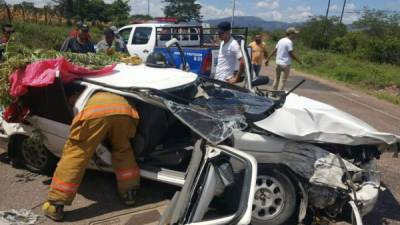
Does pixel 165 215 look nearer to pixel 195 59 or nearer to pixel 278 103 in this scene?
pixel 278 103

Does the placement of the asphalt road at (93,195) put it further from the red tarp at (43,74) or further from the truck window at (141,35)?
the truck window at (141,35)

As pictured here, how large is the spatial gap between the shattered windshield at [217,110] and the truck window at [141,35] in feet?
25.4

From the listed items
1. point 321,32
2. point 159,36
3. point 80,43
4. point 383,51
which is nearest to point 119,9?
point 321,32

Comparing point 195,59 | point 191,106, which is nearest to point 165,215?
point 191,106

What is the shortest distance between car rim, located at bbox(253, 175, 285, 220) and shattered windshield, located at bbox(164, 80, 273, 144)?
0.57 metres

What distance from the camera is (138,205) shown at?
451cm

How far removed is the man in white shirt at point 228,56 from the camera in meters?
6.68

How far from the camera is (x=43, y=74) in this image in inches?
177

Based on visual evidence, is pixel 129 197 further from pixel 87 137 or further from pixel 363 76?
pixel 363 76

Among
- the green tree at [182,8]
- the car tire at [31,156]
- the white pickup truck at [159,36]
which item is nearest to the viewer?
the car tire at [31,156]

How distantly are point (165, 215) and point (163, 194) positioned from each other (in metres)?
1.84

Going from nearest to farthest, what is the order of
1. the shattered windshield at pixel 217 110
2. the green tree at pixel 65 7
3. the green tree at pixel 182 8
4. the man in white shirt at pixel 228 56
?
the shattered windshield at pixel 217 110 → the man in white shirt at pixel 228 56 → the green tree at pixel 65 7 → the green tree at pixel 182 8

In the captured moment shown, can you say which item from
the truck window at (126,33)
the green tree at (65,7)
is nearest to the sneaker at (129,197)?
the truck window at (126,33)

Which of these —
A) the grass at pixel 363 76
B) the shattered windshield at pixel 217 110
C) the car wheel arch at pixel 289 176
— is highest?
the shattered windshield at pixel 217 110
